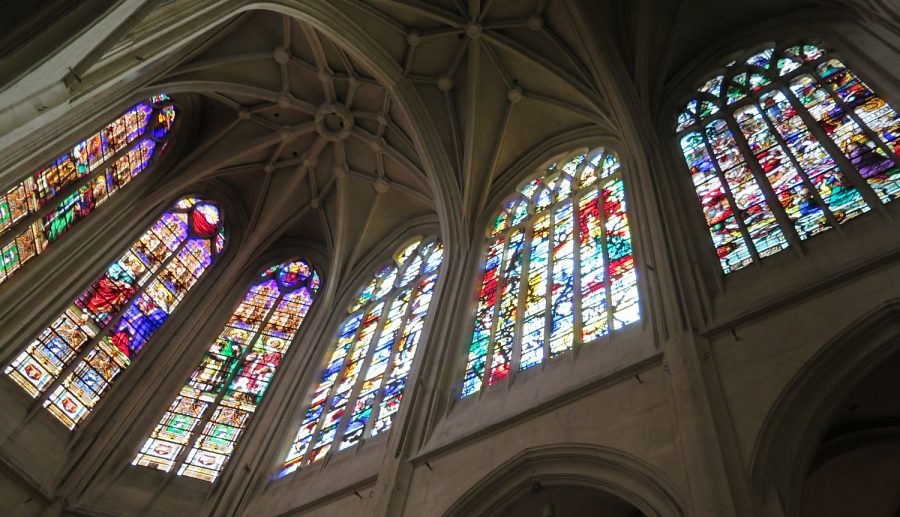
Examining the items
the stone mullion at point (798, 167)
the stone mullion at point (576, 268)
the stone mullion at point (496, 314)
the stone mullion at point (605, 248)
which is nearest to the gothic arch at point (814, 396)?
the stone mullion at point (798, 167)

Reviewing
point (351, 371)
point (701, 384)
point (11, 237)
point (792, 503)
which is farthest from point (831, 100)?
point (11, 237)

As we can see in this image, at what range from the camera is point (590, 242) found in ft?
32.7

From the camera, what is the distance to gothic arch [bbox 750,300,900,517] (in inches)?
219

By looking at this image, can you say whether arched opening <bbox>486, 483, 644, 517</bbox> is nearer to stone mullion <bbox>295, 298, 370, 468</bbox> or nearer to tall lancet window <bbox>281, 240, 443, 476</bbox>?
tall lancet window <bbox>281, 240, 443, 476</bbox>

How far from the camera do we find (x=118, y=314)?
39.6 feet

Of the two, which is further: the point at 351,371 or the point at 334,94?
the point at 334,94

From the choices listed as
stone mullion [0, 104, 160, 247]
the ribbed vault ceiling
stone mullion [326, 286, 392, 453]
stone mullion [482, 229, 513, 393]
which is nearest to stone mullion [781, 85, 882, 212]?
the ribbed vault ceiling

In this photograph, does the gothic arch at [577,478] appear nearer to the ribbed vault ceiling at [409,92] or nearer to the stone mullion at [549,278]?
the stone mullion at [549,278]

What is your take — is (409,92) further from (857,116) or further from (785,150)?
(857,116)

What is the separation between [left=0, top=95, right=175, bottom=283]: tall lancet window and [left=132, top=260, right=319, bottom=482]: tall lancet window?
3237 millimetres

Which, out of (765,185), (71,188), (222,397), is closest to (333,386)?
(222,397)

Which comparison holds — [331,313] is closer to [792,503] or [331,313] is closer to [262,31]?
[262,31]

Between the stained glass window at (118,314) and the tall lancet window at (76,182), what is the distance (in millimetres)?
1093

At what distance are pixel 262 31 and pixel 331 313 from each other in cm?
506
